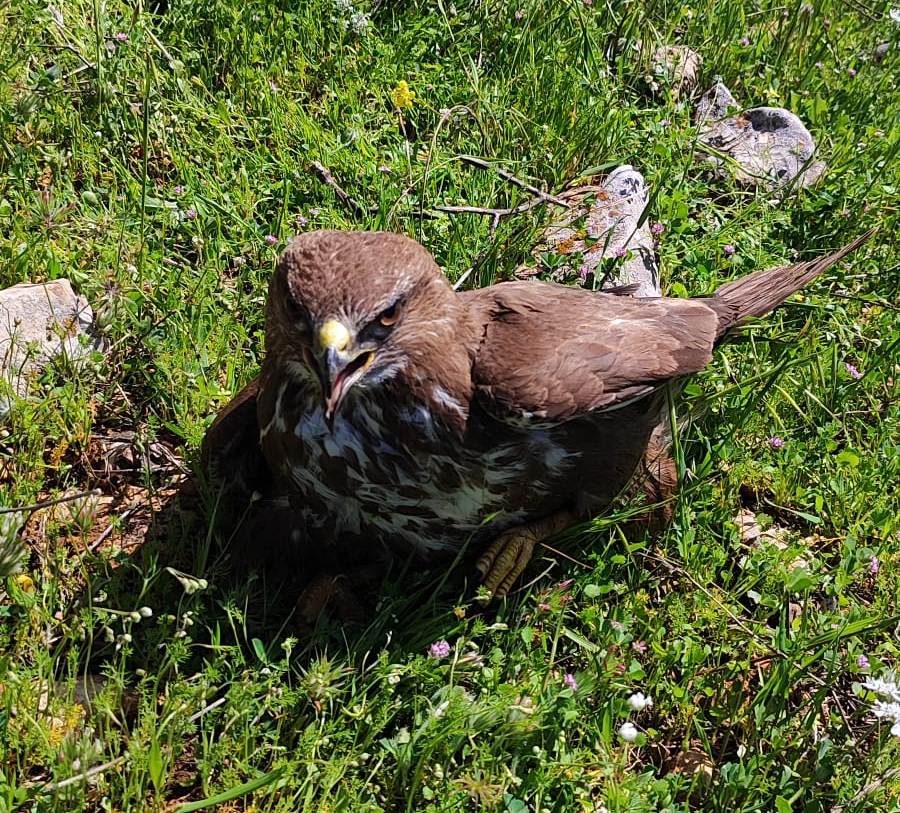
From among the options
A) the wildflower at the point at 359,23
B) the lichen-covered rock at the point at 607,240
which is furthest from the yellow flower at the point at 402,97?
the lichen-covered rock at the point at 607,240

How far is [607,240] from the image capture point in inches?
164

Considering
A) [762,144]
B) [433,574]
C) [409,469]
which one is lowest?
[433,574]

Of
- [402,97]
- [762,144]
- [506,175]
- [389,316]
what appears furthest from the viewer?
[762,144]

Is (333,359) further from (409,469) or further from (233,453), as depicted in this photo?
(233,453)

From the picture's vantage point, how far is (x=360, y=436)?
3.02 meters

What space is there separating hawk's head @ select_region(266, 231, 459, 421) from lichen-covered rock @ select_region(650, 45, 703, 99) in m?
2.83

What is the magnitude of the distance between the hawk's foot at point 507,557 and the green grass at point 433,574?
100mm

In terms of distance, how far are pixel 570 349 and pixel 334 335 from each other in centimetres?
74

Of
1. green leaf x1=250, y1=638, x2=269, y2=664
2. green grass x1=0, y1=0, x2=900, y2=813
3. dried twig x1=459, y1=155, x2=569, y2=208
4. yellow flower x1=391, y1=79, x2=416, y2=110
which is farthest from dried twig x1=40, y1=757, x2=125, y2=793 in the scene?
yellow flower x1=391, y1=79, x2=416, y2=110

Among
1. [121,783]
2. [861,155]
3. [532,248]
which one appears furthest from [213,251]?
[861,155]

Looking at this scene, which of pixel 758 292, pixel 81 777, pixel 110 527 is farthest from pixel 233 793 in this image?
pixel 758 292

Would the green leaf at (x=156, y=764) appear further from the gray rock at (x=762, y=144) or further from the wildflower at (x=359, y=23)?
the gray rock at (x=762, y=144)

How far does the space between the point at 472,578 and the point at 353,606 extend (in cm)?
39

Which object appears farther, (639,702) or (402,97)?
(402,97)
